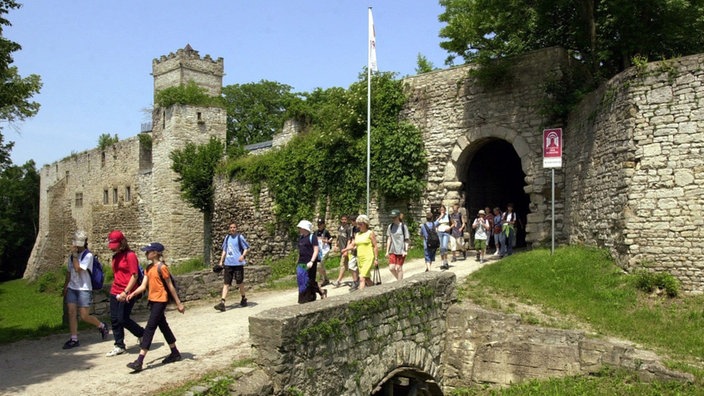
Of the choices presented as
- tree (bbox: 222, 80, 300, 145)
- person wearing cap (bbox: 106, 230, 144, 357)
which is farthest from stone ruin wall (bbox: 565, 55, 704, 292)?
tree (bbox: 222, 80, 300, 145)

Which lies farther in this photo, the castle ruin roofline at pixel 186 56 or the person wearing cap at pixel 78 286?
the castle ruin roofline at pixel 186 56

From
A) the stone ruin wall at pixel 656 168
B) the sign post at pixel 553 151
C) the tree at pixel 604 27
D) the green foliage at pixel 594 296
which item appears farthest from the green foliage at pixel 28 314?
the tree at pixel 604 27

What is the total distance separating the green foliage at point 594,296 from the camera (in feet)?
32.0

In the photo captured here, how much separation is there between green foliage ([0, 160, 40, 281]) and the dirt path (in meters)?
43.1

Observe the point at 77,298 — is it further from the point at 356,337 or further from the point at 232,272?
the point at 356,337

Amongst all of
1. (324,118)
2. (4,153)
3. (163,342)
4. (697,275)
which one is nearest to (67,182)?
(324,118)

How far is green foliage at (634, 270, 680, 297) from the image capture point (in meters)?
11.2

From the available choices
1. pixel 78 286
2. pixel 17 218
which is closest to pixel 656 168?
pixel 78 286

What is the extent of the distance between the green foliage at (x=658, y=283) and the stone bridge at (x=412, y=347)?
2.62m

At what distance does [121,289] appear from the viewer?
28.7 ft

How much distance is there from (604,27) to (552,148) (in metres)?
4.35

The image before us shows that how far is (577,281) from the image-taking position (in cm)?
1196

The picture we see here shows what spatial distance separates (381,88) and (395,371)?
11.3 metres

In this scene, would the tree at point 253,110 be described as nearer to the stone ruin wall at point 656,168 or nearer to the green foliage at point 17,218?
the green foliage at point 17,218
